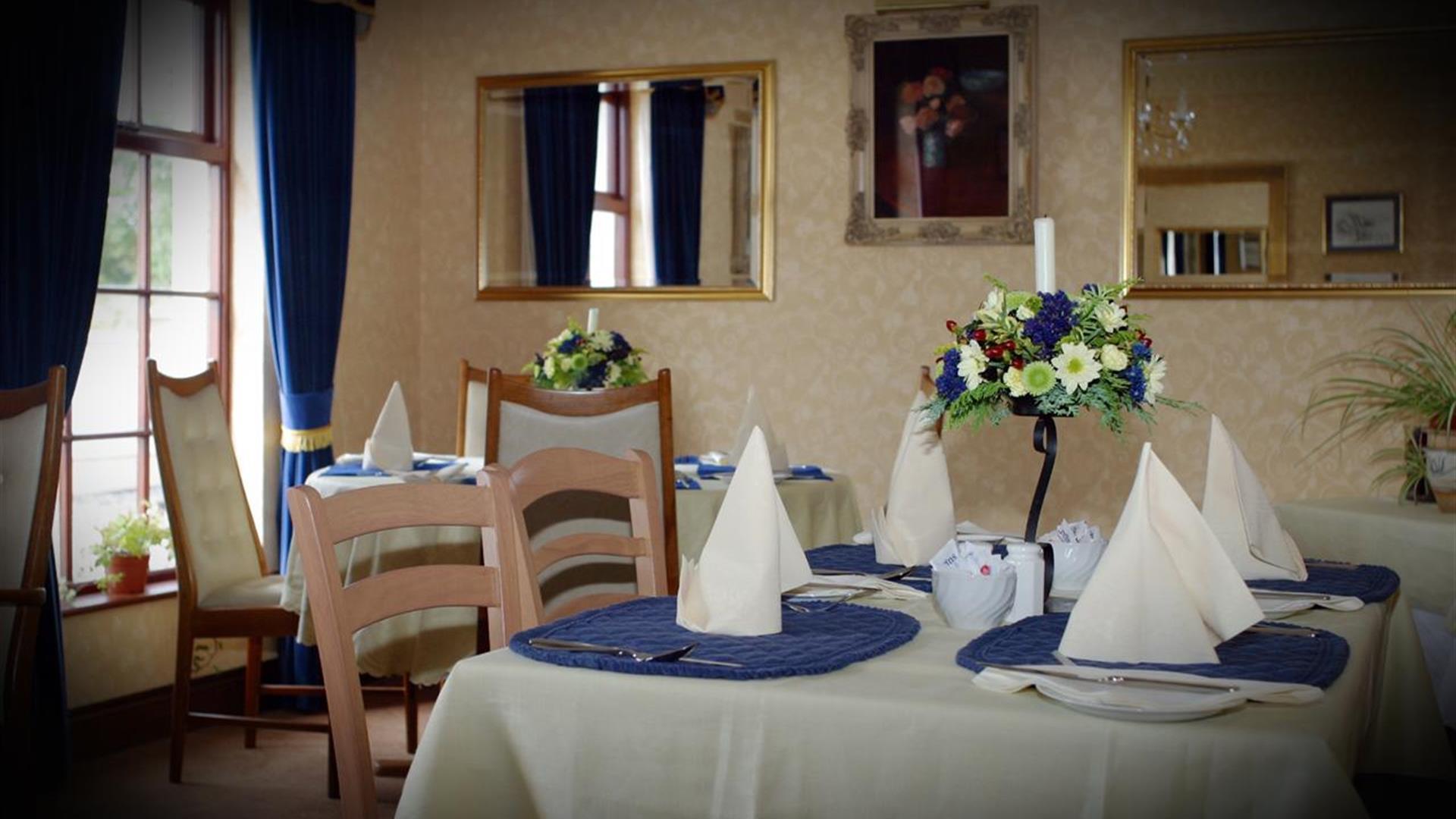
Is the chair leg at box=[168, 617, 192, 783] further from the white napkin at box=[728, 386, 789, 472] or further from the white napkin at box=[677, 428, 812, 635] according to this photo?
the white napkin at box=[677, 428, 812, 635]

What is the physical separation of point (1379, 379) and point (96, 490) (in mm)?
4534

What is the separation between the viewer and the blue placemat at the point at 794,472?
4.44m

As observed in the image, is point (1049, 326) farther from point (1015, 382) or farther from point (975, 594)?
point (975, 594)

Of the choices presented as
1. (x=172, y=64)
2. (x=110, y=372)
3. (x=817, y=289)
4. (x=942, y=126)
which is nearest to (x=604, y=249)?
(x=817, y=289)

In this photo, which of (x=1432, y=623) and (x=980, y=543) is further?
(x=1432, y=623)

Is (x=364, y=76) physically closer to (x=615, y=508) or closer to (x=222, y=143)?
(x=222, y=143)

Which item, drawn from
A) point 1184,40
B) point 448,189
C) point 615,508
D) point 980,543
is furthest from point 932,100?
point 980,543

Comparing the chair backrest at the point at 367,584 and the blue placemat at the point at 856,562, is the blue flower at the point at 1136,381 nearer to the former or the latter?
the blue placemat at the point at 856,562

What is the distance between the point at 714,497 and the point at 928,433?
5.21ft

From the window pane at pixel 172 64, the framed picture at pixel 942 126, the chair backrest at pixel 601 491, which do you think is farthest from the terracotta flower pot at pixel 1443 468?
the window pane at pixel 172 64

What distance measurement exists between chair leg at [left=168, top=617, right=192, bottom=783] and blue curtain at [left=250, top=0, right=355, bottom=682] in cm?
88

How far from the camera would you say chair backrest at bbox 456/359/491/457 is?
17.4ft

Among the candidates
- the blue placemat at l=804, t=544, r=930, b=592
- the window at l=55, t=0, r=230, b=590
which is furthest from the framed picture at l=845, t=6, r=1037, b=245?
the blue placemat at l=804, t=544, r=930, b=592

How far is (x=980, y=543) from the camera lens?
2055 millimetres
